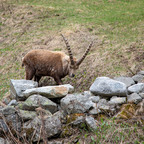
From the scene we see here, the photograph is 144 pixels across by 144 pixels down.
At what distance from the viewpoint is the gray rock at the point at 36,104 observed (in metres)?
5.86

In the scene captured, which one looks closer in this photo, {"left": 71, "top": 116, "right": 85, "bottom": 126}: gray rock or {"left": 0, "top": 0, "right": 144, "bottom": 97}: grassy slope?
{"left": 71, "top": 116, "right": 85, "bottom": 126}: gray rock

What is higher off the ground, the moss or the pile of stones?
the pile of stones

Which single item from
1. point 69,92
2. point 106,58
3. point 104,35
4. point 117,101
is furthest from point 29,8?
point 117,101

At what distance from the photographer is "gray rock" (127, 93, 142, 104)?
229 inches

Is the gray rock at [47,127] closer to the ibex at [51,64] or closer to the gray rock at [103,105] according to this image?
the gray rock at [103,105]

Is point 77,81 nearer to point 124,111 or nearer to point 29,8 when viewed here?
point 124,111

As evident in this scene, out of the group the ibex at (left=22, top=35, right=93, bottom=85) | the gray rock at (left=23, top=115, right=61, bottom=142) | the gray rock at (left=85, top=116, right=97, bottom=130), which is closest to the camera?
the gray rock at (left=85, top=116, right=97, bottom=130)

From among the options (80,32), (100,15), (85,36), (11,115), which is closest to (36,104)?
(11,115)

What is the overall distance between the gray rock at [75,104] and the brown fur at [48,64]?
258 cm

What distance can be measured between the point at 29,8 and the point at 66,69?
11.5 metres

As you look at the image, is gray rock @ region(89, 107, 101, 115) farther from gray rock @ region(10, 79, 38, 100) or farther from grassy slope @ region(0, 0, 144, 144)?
gray rock @ region(10, 79, 38, 100)

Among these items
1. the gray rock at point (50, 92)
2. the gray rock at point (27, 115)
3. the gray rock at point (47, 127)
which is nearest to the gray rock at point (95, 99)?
the gray rock at point (50, 92)

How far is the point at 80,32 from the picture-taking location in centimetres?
1320

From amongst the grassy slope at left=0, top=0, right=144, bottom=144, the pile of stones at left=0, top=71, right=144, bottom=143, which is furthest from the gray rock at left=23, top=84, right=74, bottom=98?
the grassy slope at left=0, top=0, right=144, bottom=144
